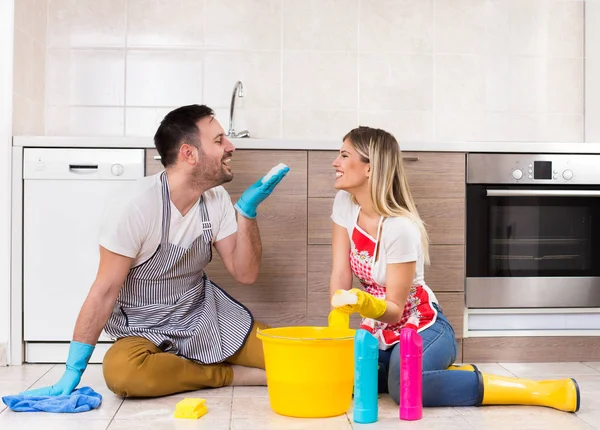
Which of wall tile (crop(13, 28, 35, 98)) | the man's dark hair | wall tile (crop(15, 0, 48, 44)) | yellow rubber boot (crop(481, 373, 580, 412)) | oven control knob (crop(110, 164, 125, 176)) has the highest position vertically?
wall tile (crop(15, 0, 48, 44))

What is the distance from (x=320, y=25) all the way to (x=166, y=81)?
0.78 meters

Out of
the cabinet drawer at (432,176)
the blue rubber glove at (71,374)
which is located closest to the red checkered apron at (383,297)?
the cabinet drawer at (432,176)

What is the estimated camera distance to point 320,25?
11.6 feet

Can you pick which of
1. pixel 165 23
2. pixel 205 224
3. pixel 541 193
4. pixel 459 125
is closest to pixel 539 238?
pixel 541 193

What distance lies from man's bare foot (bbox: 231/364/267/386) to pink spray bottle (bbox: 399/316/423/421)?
24.2 inches

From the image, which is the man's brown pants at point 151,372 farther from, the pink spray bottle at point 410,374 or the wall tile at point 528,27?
the wall tile at point 528,27

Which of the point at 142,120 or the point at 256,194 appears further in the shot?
the point at 142,120

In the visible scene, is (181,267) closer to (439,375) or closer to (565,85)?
(439,375)

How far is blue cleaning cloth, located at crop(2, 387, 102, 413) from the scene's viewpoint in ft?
7.11

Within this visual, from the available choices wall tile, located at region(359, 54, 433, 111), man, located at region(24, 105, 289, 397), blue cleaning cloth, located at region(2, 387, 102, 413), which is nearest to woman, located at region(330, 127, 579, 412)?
man, located at region(24, 105, 289, 397)

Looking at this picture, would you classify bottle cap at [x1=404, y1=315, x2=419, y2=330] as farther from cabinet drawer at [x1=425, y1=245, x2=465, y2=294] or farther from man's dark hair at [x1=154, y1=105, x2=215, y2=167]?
man's dark hair at [x1=154, y1=105, x2=215, y2=167]

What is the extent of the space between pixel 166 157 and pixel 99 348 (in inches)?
34.3

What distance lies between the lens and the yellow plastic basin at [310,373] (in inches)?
82.1

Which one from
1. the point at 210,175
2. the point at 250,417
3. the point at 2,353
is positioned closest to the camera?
the point at 250,417
